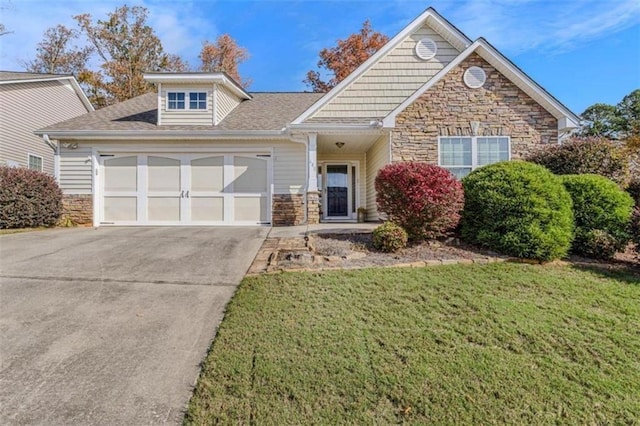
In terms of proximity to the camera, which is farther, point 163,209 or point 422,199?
point 163,209

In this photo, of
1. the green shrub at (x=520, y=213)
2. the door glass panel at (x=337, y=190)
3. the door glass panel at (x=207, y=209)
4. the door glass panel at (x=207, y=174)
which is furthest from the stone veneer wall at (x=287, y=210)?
the green shrub at (x=520, y=213)

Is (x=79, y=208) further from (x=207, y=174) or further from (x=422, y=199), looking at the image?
(x=422, y=199)

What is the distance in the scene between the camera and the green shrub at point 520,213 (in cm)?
584

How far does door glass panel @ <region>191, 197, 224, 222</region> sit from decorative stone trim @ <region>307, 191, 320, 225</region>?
9.40 ft

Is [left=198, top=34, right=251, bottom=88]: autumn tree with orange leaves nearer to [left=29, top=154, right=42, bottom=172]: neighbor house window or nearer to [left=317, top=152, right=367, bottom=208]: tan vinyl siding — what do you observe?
[left=29, top=154, right=42, bottom=172]: neighbor house window

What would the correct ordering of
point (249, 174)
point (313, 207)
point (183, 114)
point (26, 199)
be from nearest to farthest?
point (26, 199) < point (313, 207) < point (249, 174) < point (183, 114)

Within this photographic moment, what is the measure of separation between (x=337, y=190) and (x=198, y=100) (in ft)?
18.8

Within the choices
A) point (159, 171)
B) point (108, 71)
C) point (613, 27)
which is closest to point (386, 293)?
point (159, 171)

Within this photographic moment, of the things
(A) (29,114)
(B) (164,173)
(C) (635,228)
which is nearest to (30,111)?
(A) (29,114)

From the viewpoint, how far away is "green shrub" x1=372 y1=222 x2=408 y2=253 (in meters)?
6.25

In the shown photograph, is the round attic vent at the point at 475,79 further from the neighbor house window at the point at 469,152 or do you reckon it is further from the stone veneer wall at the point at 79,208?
the stone veneer wall at the point at 79,208

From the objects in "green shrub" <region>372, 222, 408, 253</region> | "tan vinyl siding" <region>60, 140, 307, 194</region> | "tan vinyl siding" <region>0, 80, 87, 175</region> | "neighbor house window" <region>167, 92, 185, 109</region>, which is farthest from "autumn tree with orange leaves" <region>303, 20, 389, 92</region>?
"green shrub" <region>372, 222, 408, 253</region>

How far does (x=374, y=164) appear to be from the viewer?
38.2 feet

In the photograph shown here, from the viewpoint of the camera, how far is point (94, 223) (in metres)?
11.1
